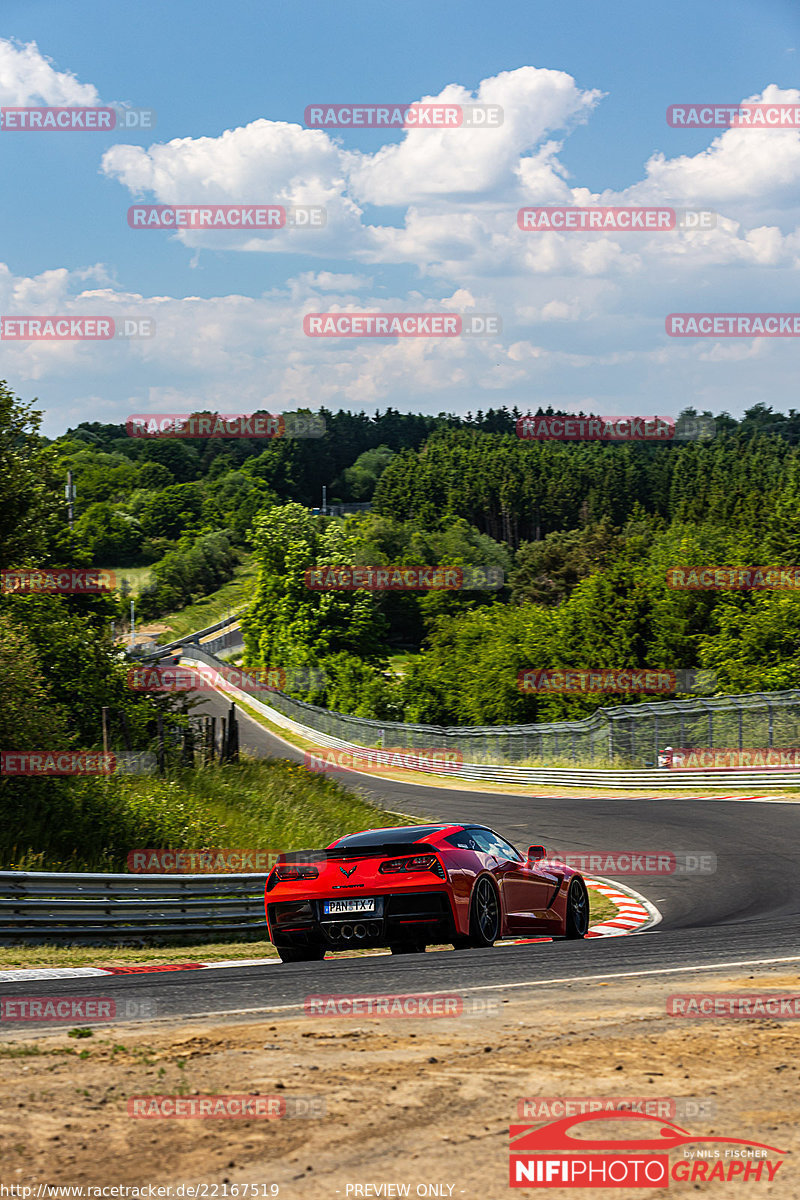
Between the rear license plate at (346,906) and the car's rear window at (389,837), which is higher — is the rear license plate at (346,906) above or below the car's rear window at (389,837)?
below

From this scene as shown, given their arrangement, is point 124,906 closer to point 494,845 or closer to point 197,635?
point 494,845

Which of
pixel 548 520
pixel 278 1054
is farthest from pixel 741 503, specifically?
pixel 278 1054

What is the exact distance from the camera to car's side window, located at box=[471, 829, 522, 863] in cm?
1012

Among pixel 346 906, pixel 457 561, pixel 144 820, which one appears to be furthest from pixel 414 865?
pixel 457 561

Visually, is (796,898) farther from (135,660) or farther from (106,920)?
(135,660)

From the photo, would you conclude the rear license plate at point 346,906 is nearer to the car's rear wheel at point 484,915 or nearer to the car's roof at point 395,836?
the car's roof at point 395,836

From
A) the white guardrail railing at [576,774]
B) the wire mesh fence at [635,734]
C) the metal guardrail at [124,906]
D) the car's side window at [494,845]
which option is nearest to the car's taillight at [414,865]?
the car's side window at [494,845]

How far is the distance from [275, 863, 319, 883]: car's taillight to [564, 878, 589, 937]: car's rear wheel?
3.04 metres

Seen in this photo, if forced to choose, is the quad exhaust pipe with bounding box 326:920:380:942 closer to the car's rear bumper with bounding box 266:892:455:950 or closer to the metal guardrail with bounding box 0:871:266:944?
the car's rear bumper with bounding box 266:892:455:950

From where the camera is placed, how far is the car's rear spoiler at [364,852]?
9250mm

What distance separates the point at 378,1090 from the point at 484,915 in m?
5.01

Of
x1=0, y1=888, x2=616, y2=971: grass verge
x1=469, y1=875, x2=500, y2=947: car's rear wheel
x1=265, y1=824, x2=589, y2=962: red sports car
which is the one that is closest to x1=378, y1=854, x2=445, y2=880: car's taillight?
x1=265, y1=824, x2=589, y2=962: red sports car

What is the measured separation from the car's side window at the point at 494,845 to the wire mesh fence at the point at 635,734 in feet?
72.1

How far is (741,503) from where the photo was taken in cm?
11650
